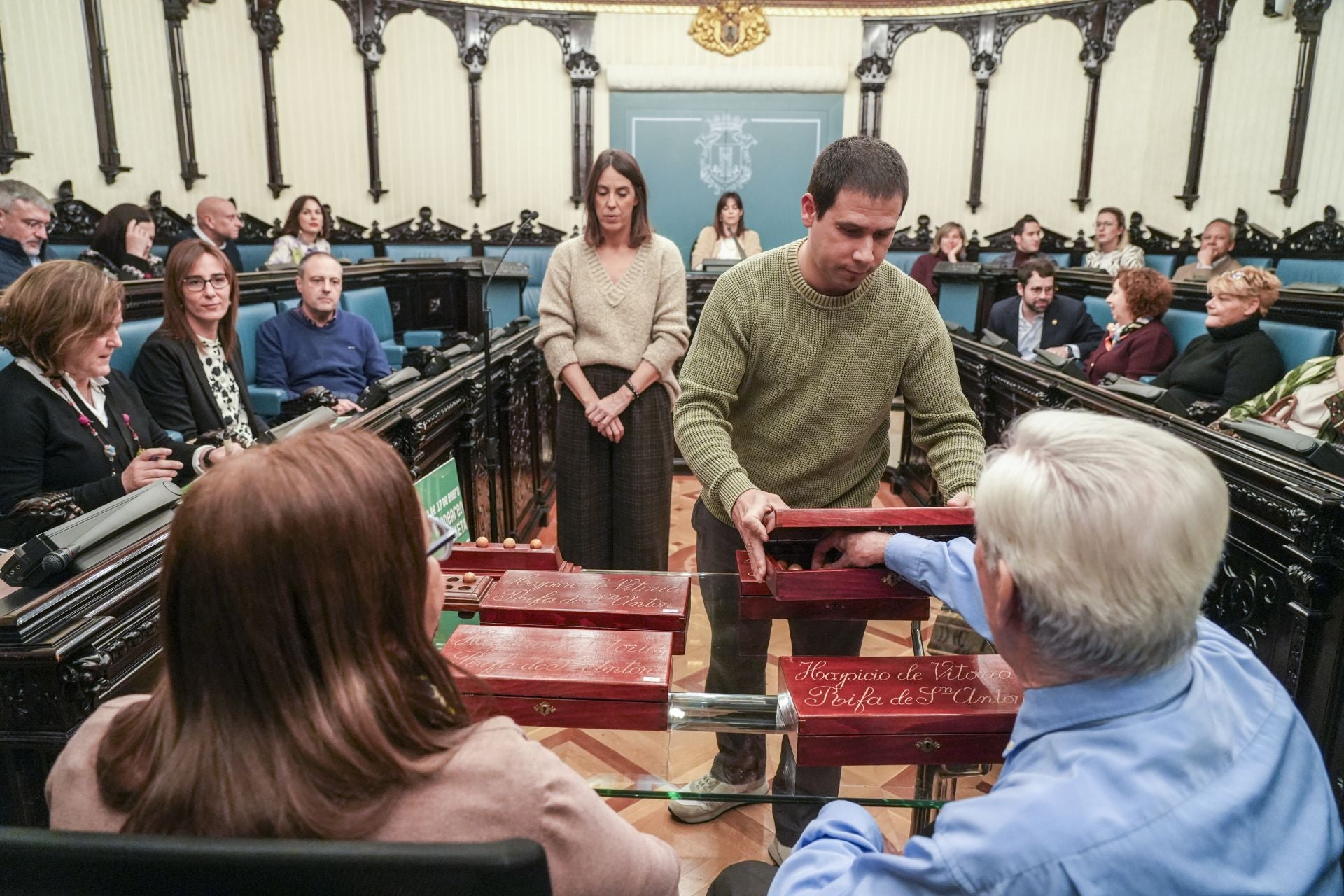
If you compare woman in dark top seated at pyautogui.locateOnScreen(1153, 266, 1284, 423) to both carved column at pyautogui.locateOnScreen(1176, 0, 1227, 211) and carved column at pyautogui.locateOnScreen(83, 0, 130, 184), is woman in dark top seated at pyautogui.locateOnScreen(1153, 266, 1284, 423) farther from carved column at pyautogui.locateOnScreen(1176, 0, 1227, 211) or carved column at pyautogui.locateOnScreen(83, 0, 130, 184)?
carved column at pyautogui.locateOnScreen(83, 0, 130, 184)

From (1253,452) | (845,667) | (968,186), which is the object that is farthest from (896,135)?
(845,667)

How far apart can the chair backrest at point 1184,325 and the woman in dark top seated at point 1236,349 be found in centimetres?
48

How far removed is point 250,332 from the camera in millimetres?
4117

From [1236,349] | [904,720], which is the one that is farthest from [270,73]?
[904,720]

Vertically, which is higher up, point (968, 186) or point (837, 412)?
point (968, 186)

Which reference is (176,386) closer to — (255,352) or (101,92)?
(255,352)

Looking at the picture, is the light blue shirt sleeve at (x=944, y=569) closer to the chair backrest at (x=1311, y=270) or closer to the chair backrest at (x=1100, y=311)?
the chair backrest at (x=1100, y=311)

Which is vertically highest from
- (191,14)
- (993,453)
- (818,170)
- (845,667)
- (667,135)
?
(191,14)

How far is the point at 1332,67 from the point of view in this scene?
698cm

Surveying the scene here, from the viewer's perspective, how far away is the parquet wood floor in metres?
1.21

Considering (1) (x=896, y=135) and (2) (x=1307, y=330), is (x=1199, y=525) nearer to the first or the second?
(2) (x=1307, y=330)

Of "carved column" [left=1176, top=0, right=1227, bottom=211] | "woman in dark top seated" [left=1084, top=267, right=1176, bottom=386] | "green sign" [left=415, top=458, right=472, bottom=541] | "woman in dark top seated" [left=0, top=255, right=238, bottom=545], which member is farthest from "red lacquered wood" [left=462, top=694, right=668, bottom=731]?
"carved column" [left=1176, top=0, right=1227, bottom=211]

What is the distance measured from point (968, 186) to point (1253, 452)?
25.4 feet

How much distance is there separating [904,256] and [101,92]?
701 cm
